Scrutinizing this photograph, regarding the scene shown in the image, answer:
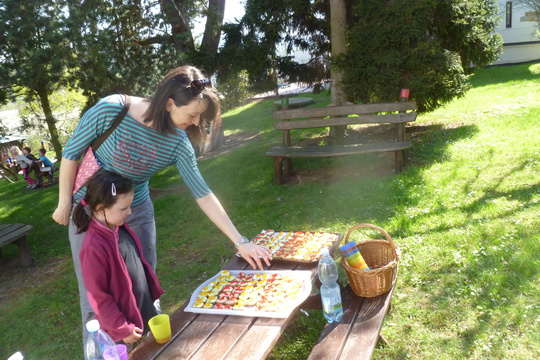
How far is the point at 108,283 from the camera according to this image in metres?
2.68

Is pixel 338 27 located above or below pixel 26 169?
above

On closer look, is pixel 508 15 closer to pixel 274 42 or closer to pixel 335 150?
pixel 274 42

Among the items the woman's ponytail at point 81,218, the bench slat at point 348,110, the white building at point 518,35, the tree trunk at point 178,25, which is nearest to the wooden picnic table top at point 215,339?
the woman's ponytail at point 81,218

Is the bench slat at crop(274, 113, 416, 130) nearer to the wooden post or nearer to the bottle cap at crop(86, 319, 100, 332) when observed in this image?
the wooden post

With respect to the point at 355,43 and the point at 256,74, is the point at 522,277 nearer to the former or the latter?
the point at 355,43

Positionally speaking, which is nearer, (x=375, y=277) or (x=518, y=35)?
(x=375, y=277)

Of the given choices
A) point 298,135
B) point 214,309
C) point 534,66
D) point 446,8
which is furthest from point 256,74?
point 534,66

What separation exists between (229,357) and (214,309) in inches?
17.9

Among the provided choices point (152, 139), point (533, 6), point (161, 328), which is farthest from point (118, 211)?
point (533, 6)

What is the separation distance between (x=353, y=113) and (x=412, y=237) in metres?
3.67

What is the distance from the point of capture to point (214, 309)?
2709 mm

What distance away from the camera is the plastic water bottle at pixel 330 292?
108 inches

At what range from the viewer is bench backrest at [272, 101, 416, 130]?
7805 mm

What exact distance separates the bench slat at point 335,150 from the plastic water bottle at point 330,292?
15.5 feet
